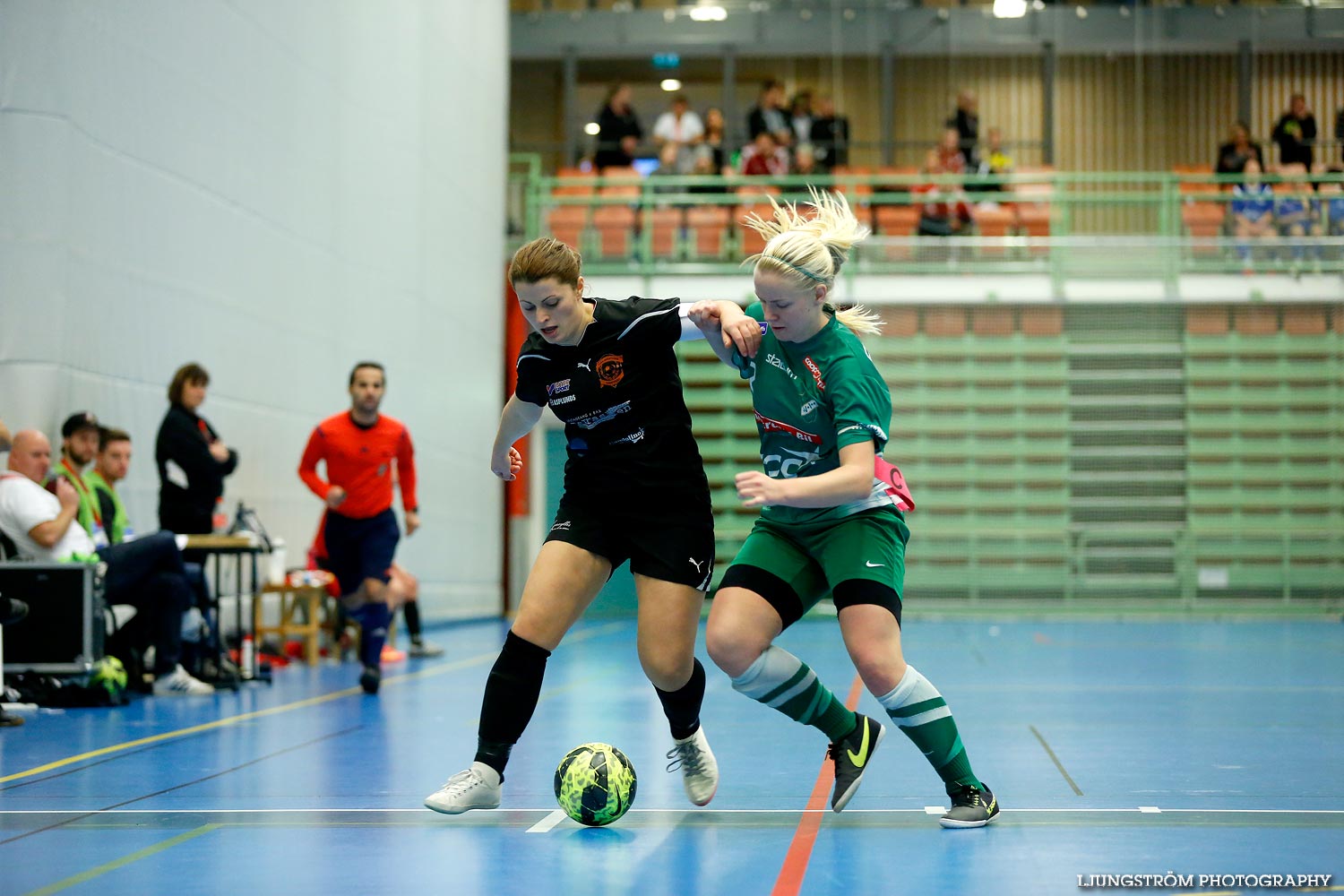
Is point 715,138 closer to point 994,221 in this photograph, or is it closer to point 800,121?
point 800,121

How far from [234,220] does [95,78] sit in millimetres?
2182

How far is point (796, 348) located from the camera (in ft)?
14.4

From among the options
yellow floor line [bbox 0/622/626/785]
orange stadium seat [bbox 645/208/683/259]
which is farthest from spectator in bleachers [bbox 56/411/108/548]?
orange stadium seat [bbox 645/208/683/259]

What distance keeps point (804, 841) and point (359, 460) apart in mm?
5246

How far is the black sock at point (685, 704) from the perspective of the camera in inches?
178

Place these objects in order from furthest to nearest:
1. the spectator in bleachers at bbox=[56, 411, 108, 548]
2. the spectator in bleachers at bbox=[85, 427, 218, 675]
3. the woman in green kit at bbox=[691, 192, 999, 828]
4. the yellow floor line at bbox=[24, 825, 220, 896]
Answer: the spectator in bleachers at bbox=[85, 427, 218, 675]
the spectator in bleachers at bbox=[56, 411, 108, 548]
the woman in green kit at bbox=[691, 192, 999, 828]
the yellow floor line at bbox=[24, 825, 220, 896]

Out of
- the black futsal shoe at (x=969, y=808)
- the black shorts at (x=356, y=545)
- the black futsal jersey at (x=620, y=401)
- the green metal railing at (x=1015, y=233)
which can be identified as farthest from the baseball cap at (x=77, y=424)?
the green metal railing at (x=1015, y=233)

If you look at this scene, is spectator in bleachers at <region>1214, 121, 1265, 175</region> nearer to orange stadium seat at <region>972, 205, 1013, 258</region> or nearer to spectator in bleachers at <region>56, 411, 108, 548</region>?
orange stadium seat at <region>972, 205, 1013, 258</region>

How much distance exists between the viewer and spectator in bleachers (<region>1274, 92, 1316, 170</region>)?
63.8 ft

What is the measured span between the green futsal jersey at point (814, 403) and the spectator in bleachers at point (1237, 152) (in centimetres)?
1674

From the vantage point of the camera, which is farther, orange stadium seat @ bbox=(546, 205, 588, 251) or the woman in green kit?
orange stadium seat @ bbox=(546, 205, 588, 251)

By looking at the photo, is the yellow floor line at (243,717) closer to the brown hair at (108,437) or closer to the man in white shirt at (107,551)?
the man in white shirt at (107,551)

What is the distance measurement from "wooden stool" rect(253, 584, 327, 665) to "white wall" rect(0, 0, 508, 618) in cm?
76

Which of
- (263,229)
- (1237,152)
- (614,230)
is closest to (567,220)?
(614,230)
